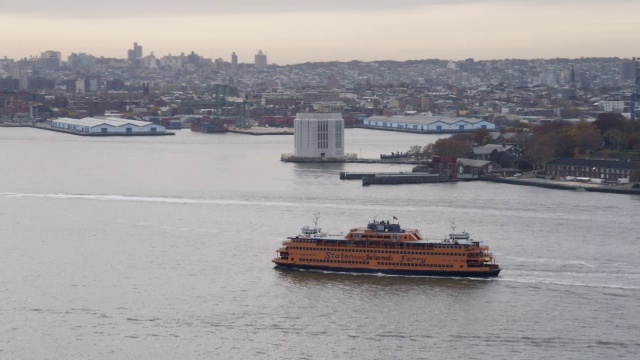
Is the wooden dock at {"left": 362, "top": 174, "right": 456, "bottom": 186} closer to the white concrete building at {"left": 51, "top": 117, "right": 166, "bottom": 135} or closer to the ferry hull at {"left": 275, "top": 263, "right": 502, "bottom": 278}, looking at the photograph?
the ferry hull at {"left": 275, "top": 263, "right": 502, "bottom": 278}

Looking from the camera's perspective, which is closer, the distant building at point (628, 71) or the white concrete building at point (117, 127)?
the white concrete building at point (117, 127)

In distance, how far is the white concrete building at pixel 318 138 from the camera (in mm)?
24703

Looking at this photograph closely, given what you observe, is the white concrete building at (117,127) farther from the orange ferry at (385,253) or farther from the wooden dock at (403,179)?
the orange ferry at (385,253)

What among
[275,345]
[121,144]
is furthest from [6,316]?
[121,144]

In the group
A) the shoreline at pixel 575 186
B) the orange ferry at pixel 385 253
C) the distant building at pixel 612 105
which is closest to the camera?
the orange ferry at pixel 385 253

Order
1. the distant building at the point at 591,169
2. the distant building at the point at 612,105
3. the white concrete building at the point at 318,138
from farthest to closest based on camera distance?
the distant building at the point at 612,105 → the white concrete building at the point at 318,138 → the distant building at the point at 591,169

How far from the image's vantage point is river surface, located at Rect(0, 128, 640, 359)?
8.97 meters

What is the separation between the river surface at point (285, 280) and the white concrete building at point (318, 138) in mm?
5717

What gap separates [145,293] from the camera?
10461mm

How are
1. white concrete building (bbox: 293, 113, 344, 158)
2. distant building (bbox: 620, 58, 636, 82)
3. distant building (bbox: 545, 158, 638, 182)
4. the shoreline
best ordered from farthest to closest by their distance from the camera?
distant building (bbox: 620, 58, 636, 82)
white concrete building (bbox: 293, 113, 344, 158)
distant building (bbox: 545, 158, 638, 182)
the shoreline

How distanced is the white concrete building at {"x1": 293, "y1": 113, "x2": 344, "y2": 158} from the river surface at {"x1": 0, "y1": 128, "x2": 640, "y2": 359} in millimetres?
5717

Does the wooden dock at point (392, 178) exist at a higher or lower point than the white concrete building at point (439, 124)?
lower

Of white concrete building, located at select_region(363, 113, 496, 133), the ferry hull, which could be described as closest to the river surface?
the ferry hull

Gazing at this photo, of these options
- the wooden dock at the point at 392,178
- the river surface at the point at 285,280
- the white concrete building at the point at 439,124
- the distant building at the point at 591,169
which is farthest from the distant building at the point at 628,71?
the river surface at the point at 285,280
